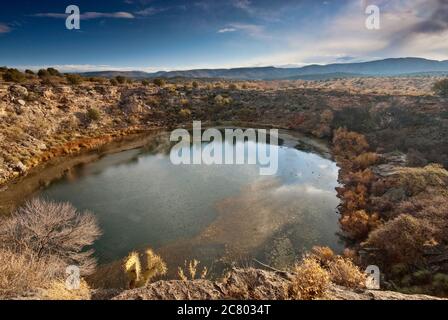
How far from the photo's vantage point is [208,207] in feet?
62.5

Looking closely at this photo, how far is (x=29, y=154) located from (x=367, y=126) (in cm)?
3710

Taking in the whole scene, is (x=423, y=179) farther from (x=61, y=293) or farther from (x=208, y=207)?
(x=61, y=293)

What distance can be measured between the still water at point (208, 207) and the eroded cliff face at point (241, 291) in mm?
6475

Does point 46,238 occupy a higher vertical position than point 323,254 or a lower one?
higher

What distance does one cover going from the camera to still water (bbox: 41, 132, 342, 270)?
15.0m

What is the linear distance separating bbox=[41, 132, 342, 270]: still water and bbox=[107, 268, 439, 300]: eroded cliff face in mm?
6475

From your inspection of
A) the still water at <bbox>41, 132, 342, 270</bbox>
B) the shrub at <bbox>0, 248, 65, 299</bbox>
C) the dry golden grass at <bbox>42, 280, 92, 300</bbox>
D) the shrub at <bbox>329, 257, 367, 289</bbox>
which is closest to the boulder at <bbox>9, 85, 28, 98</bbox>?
the still water at <bbox>41, 132, 342, 270</bbox>

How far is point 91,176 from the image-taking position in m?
24.7

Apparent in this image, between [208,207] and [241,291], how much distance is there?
40.0 feet

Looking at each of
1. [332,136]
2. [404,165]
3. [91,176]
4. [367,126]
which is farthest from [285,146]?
[91,176]

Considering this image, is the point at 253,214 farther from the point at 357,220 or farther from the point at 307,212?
the point at 357,220

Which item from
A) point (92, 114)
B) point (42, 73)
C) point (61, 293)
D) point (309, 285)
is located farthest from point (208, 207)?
point (42, 73)

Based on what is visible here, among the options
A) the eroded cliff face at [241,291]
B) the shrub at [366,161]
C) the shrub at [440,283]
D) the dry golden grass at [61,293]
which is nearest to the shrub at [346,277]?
the eroded cliff face at [241,291]

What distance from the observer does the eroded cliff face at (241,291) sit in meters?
6.86
